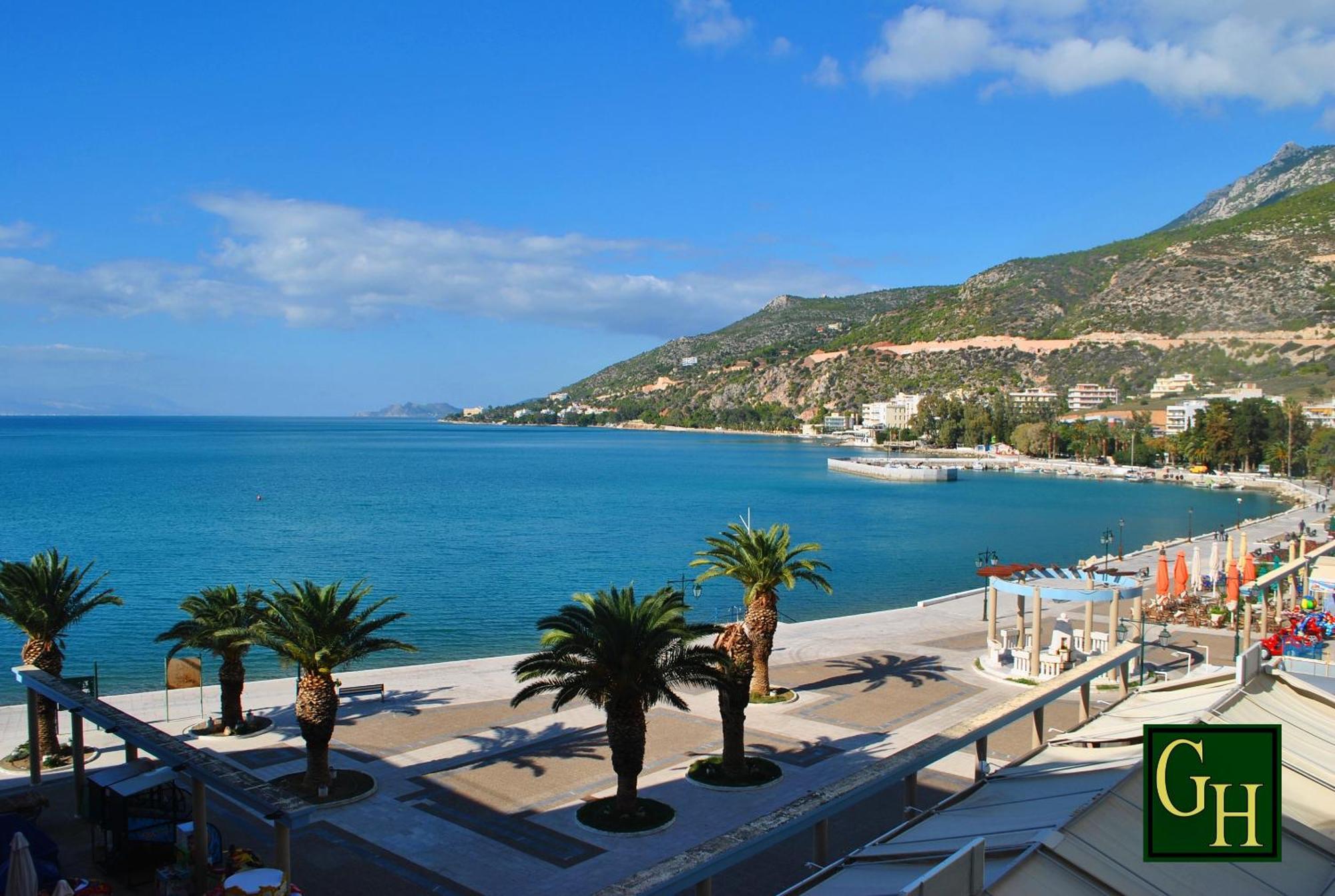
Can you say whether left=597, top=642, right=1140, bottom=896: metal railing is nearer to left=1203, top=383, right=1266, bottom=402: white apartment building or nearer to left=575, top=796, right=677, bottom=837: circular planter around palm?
left=575, top=796, right=677, bottom=837: circular planter around palm

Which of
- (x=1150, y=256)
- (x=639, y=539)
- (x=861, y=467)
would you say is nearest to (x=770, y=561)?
(x=639, y=539)

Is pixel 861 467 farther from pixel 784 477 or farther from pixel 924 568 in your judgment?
pixel 924 568

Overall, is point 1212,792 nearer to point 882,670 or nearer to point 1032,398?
point 882,670

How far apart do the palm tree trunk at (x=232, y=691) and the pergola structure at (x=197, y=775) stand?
4182 millimetres

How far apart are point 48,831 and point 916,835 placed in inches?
510

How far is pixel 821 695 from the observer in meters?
21.7

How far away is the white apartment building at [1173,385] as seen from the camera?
156 meters

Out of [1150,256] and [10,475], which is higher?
[1150,256]

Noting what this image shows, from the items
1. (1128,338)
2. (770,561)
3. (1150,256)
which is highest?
(1150,256)

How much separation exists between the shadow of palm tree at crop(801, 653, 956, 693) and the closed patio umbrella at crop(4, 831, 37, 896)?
54.1 feet

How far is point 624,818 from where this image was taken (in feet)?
46.4

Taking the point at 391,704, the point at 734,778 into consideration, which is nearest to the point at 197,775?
the point at 734,778

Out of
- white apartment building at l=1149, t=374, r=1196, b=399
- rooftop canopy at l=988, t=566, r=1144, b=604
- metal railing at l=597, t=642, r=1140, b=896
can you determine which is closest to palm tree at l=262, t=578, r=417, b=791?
metal railing at l=597, t=642, r=1140, b=896

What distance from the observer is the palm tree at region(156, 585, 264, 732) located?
17969mm
